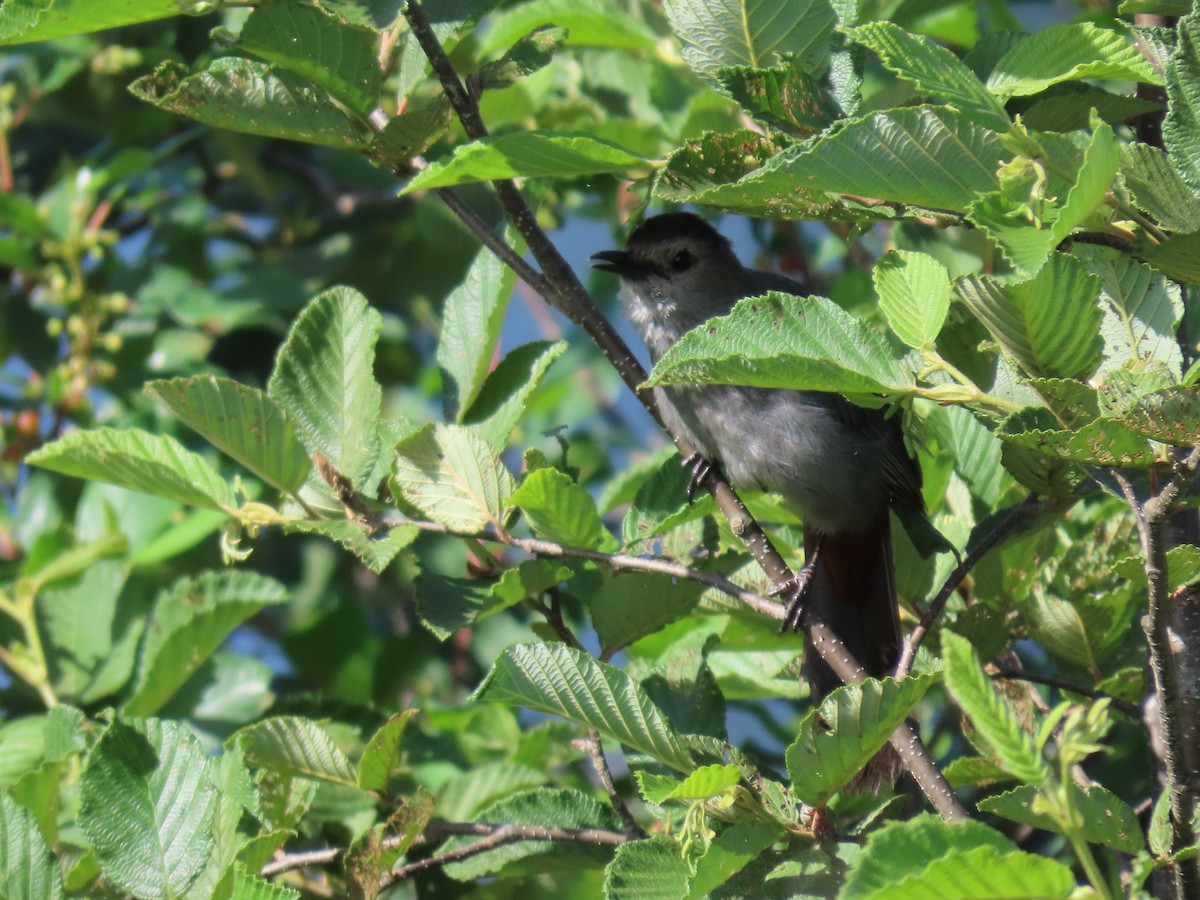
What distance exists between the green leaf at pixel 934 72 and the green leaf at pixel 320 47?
81 cm

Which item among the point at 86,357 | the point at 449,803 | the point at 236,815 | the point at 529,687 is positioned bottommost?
the point at 449,803

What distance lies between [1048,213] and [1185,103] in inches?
10.0

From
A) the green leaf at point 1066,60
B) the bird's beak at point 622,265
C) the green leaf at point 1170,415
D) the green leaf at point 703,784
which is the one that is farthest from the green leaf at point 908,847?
the bird's beak at point 622,265

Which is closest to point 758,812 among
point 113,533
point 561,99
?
point 113,533

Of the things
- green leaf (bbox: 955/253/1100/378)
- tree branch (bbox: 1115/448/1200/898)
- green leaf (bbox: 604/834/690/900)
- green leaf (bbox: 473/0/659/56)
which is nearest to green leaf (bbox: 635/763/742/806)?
green leaf (bbox: 604/834/690/900)

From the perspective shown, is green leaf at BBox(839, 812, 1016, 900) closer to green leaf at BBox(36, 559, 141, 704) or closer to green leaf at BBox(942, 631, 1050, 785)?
green leaf at BBox(942, 631, 1050, 785)

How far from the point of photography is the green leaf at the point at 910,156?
1668 mm

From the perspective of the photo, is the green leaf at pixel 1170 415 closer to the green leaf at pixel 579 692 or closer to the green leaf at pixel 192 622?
the green leaf at pixel 579 692

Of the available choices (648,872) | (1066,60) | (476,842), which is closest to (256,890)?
(648,872)

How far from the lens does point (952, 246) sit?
3287 mm

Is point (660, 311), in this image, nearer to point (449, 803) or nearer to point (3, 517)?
point (449, 803)

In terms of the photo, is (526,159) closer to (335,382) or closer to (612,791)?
(335,382)

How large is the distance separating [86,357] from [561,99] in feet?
5.80

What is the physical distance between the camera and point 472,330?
8.52 ft
